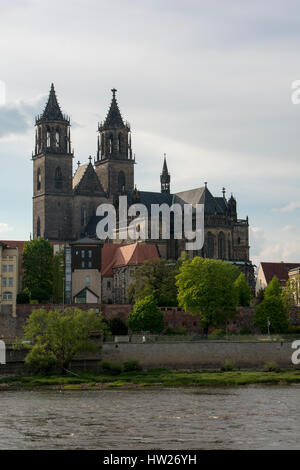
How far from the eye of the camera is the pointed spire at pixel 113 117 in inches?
6890

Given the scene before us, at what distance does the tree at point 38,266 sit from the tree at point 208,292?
20204mm

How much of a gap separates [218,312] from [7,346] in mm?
25942

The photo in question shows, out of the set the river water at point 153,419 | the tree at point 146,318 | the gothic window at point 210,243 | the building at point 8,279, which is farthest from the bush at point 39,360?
the gothic window at point 210,243

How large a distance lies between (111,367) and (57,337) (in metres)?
6.31

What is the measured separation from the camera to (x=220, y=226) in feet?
476

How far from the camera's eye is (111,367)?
83938 millimetres

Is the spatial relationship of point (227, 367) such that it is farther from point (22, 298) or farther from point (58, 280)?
point (58, 280)

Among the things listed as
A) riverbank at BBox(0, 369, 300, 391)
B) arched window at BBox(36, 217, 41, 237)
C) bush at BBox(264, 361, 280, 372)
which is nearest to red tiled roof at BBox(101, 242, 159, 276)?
bush at BBox(264, 361, 280, 372)

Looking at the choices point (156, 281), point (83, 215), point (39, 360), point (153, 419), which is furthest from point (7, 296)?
point (83, 215)

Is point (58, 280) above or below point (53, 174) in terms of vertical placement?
below

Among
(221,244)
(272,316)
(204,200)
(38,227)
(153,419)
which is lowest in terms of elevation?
(153,419)

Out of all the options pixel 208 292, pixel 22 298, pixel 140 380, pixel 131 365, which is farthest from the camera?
pixel 22 298

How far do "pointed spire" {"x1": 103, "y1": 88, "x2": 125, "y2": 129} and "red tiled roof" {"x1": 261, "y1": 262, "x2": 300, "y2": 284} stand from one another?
45.1 meters
